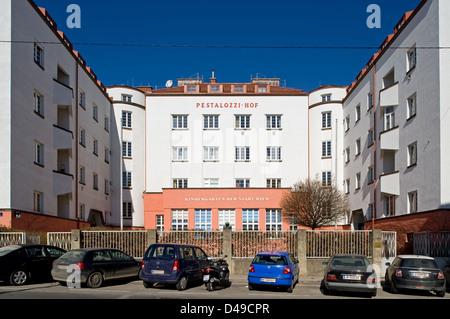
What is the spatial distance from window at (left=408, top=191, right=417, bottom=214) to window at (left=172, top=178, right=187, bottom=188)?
22.0 meters

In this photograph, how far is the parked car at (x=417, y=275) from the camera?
1473 centimetres

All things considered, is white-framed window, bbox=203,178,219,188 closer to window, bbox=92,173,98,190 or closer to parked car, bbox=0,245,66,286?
window, bbox=92,173,98,190

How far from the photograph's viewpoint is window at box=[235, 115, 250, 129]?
41.6 meters

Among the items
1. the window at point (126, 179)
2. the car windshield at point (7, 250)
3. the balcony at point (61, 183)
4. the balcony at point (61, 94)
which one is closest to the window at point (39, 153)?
the balcony at point (61, 183)

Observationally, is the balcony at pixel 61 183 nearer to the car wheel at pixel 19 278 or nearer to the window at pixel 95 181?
the window at pixel 95 181

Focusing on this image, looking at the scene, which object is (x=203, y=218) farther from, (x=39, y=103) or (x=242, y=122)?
(x=39, y=103)

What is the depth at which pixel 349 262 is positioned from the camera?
48.8ft

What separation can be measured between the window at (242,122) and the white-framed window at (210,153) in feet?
10.3

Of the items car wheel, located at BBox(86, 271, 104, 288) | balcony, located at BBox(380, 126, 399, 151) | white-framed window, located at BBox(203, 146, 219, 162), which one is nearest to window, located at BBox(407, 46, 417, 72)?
balcony, located at BBox(380, 126, 399, 151)

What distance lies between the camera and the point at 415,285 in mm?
14828
